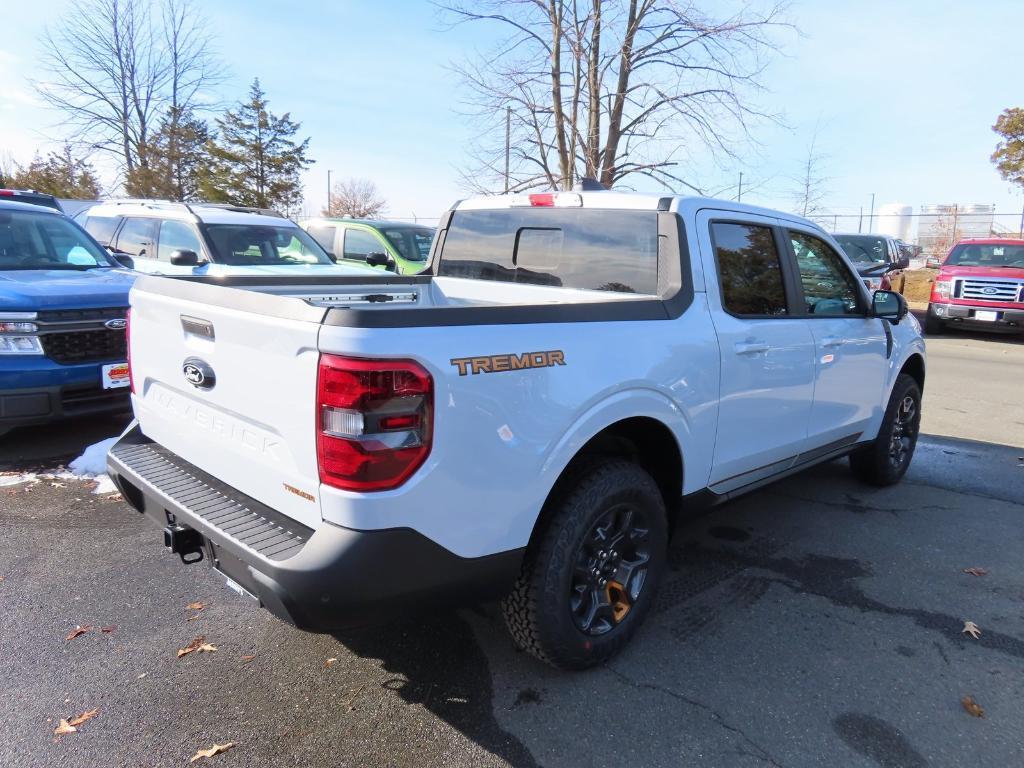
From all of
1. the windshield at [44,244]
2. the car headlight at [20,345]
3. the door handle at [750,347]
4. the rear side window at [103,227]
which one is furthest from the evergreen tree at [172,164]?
the door handle at [750,347]

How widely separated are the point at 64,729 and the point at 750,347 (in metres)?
3.14

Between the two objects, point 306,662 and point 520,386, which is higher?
point 520,386

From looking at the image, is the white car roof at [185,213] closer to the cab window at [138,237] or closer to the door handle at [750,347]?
the cab window at [138,237]

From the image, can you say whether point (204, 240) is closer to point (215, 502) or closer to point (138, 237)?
point (138, 237)

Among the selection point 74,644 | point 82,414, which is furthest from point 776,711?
point 82,414

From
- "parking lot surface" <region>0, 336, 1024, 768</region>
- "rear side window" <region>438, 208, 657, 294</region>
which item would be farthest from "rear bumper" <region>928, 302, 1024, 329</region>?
"rear side window" <region>438, 208, 657, 294</region>

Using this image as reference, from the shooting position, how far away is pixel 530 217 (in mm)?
3766

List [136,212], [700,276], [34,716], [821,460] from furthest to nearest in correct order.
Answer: [136,212]
[821,460]
[700,276]
[34,716]

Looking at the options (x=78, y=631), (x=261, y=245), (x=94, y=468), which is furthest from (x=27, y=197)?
(x=78, y=631)

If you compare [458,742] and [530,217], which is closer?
[458,742]

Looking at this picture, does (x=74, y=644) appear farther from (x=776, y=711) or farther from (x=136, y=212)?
(x=136, y=212)

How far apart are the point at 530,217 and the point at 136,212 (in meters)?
7.28

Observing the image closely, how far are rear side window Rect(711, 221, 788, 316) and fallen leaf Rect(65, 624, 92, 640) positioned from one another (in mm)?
3167

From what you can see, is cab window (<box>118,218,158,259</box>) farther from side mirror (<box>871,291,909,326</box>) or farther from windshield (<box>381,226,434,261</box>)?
side mirror (<box>871,291,909,326</box>)
